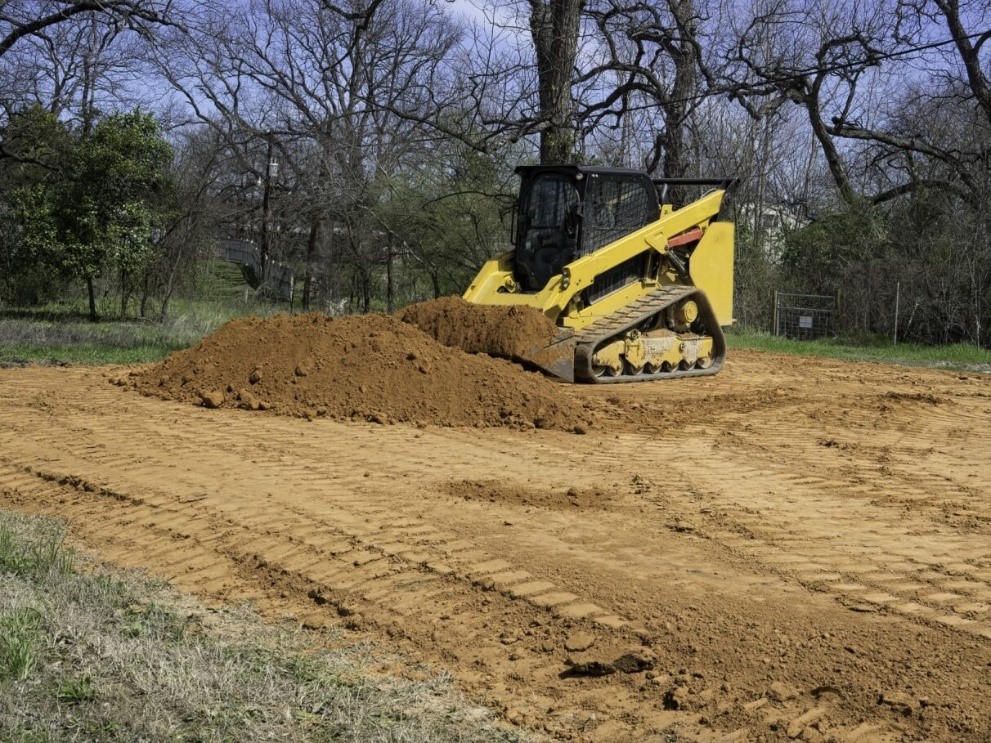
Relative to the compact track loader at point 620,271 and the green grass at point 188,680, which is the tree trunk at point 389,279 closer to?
the compact track loader at point 620,271

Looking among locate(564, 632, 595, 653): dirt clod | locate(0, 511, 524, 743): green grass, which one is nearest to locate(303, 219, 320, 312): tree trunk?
locate(0, 511, 524, 743): green grass

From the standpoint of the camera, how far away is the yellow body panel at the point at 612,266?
13.5m

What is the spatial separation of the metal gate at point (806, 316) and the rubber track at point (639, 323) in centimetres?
968

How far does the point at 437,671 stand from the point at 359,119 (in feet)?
117

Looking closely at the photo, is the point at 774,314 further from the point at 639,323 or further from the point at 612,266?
the point at 612,266

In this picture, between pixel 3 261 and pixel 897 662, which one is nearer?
pixel 897 662

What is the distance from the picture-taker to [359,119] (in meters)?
38.1

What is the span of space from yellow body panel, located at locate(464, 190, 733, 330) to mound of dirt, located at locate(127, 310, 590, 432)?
5.25ft

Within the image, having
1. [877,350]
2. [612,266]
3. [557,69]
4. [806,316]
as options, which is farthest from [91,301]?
[877,350]

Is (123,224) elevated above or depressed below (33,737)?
above

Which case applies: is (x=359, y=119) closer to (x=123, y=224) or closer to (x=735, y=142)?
(x=735, y=142)

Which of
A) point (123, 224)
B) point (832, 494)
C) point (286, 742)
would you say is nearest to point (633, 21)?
point (123, 224)

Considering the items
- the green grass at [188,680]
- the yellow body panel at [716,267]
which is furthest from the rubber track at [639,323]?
the green grass at [188,680]

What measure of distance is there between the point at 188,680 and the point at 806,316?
73.2 ft
